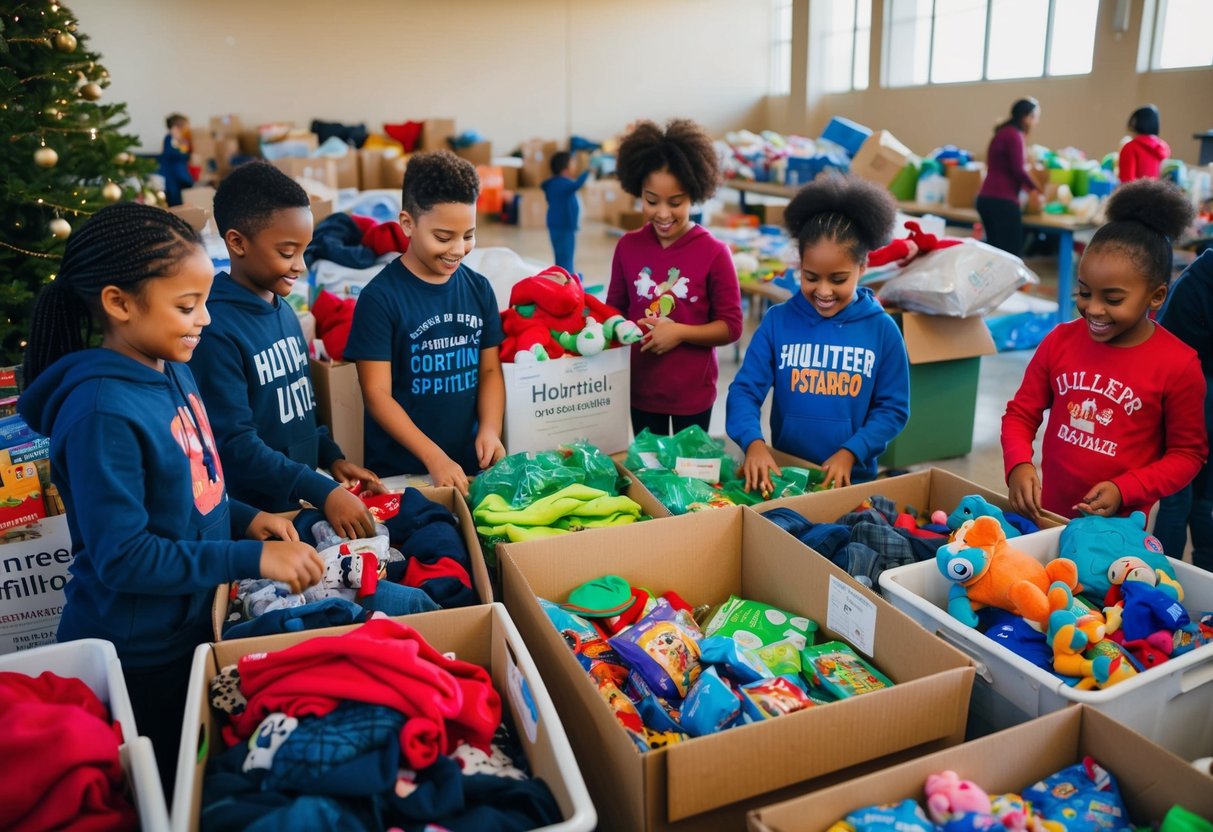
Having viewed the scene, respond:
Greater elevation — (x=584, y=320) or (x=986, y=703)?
(x=584, y=320)

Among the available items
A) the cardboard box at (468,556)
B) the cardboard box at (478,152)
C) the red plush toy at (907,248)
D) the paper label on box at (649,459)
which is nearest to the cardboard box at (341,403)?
the cardboard box at (468,556)

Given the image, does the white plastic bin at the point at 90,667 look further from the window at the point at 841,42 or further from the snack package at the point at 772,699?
the window at the point at 841,42

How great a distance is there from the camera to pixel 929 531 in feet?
5.68

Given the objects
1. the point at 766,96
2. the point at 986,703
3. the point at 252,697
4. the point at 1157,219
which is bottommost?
the point at 986,703

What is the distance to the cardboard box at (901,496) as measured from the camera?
1.82m

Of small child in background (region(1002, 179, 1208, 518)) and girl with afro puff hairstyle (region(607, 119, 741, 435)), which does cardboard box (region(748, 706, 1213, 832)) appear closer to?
small child in background (region(1002, 179, 1208, 518))

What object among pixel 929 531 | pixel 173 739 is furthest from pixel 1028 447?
pixel 173 739

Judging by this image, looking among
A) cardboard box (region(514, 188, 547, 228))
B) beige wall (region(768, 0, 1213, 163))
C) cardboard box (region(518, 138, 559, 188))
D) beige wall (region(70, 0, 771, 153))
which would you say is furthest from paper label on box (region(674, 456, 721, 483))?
beige wall (region(70, 0, 771, 153))

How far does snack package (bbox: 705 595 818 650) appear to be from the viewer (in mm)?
1543

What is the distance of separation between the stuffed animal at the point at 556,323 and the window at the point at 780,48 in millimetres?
13415

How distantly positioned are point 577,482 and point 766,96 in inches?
571

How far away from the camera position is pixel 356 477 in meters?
1.89

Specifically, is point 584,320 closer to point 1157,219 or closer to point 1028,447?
point 1028,447

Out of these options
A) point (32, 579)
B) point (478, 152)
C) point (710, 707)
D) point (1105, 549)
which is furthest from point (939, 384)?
point (478, 152)
